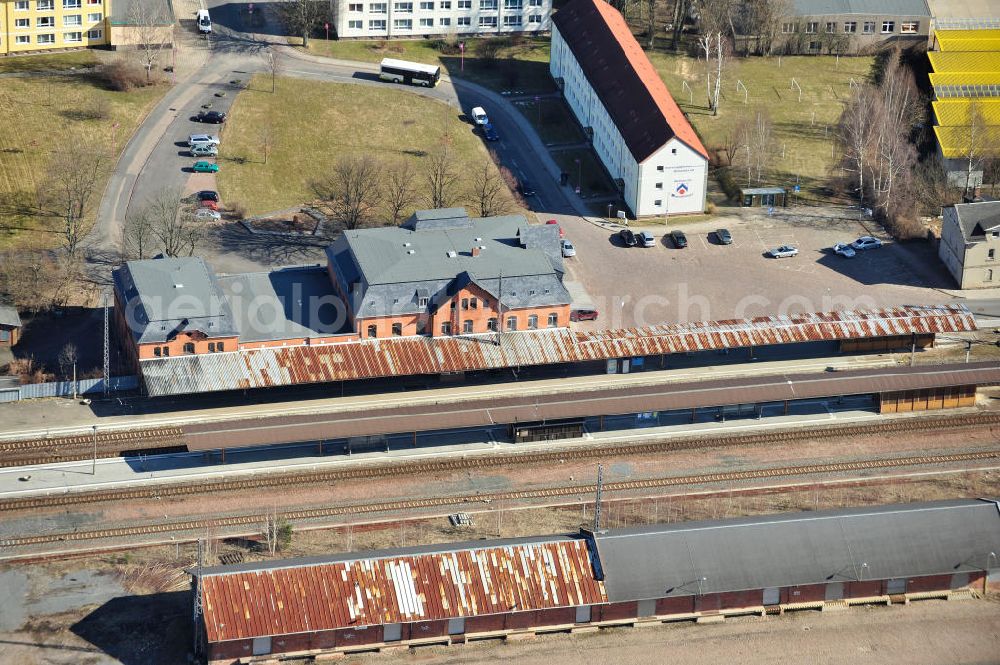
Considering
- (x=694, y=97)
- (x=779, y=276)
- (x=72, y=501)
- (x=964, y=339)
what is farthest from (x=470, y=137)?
(x=72, y=501)

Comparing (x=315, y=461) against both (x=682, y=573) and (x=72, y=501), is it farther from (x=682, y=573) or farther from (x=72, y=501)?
(x=682, y=573)

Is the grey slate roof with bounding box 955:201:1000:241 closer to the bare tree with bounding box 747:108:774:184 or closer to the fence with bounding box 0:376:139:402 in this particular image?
the bare tree with bounding box 747:108:774:184

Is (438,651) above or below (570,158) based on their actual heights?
below

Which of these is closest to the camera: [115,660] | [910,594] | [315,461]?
[115,660]

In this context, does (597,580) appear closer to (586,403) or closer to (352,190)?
(586,403)

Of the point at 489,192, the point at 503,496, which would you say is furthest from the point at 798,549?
the point at 489,192
